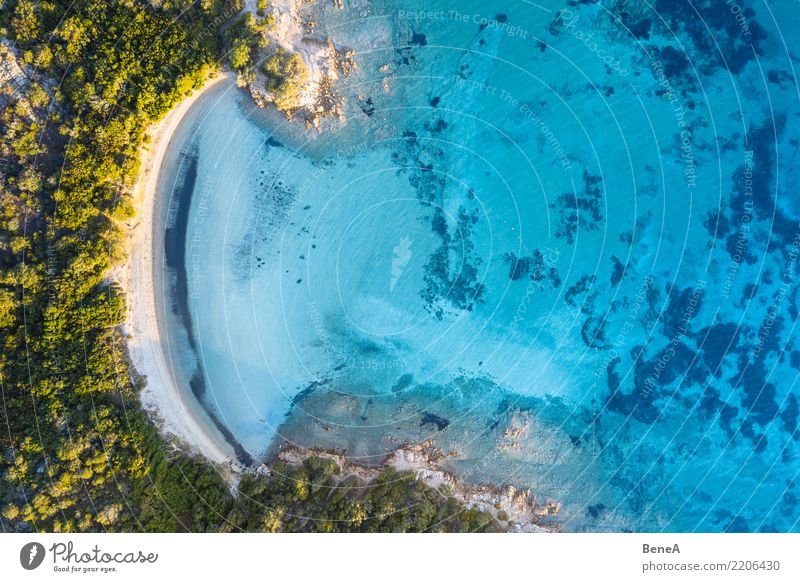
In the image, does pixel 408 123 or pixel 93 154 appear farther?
pixel 408 123

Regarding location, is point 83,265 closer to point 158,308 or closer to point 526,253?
point 158,308

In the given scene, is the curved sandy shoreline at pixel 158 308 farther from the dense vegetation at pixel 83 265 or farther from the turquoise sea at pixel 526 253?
the turquoise sea at pixel 526 253

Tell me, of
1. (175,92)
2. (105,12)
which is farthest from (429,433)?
(105,12)

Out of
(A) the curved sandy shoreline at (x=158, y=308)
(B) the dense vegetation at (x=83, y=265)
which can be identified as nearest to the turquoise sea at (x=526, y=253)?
(A) the curved sandy shoreline at (x=158, y=308)
